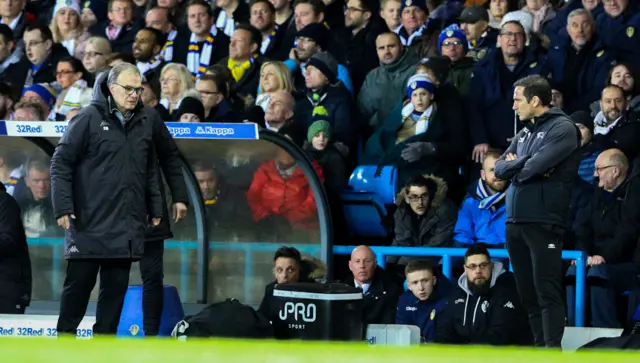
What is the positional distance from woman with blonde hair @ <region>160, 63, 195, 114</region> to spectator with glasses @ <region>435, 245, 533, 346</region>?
3.64 meters

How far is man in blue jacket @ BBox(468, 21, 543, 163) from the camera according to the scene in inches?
468

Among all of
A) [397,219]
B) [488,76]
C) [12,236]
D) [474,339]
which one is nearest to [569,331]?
[474,339]

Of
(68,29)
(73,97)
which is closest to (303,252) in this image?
(73,97)

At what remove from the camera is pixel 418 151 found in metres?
11.8

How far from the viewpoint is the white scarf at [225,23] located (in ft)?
47.2

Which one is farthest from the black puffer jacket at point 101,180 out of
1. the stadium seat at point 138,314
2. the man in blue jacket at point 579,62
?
the man in blue jacket at point 579,62

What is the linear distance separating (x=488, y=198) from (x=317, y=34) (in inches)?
115

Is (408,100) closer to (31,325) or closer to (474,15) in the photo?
(474,15)

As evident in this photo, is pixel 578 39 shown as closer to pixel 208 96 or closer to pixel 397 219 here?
pixel 397 219

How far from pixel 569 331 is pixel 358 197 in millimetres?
2480

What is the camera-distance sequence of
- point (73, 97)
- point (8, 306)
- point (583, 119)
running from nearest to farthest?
point (8, 306) → point (583, 119) → point (73, 97)

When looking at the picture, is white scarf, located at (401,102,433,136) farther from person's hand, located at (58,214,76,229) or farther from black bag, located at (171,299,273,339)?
person's hand, located at (58,214,76,229)

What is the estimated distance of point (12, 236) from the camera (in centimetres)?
1042

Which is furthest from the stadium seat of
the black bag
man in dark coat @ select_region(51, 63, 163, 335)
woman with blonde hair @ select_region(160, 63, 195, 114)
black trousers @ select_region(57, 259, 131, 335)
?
woman with blonde hair @ select_region(160, 63, 195, 114)
